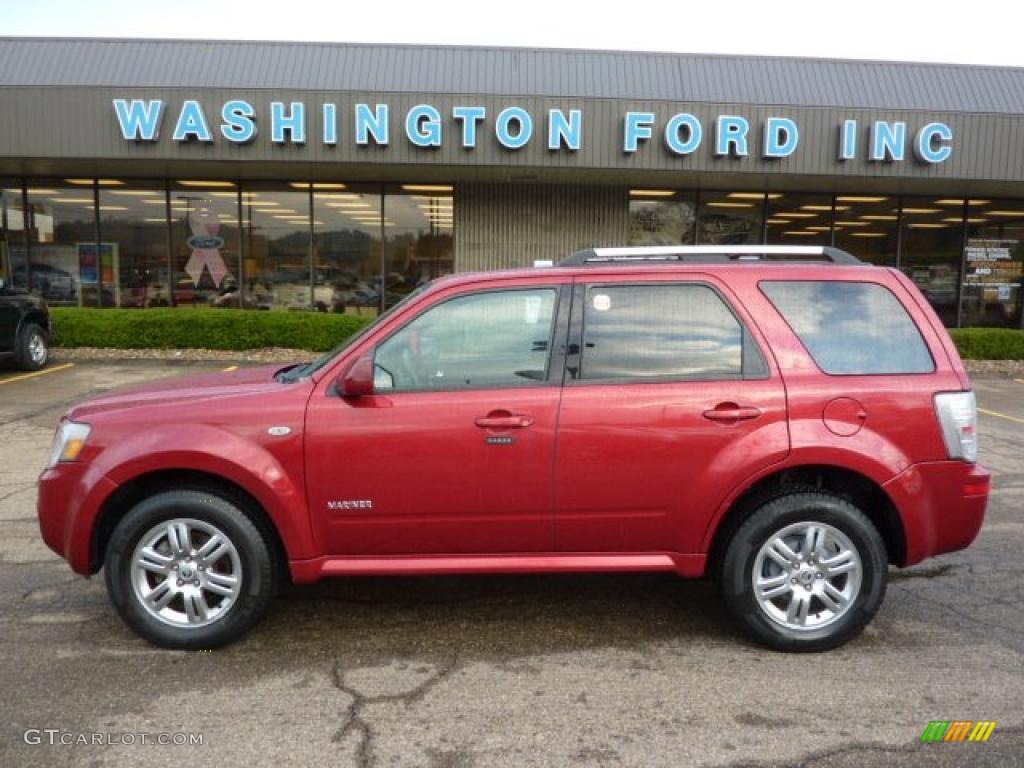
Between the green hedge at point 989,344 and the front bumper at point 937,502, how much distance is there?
13.5m

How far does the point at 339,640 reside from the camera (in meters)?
3.81

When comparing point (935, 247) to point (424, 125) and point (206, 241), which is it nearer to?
point (424, 125)

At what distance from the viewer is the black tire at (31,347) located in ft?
41.1

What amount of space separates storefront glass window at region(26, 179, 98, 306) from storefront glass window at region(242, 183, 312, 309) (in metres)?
3.09

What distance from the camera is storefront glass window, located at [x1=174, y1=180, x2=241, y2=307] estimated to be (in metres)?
16.9

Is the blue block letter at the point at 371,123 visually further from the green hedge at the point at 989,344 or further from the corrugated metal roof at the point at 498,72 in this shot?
the green hedge at the point at 989,344

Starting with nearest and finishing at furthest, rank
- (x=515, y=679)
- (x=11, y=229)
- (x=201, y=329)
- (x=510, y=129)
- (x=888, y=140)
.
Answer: (x=515, y=679)
(x=510, y=129)
(x=888, y=140)
(x=201, y=329)
(x=11, y=229)

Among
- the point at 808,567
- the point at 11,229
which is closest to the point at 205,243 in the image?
the point at 11,229

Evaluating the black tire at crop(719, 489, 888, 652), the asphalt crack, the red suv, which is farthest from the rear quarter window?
the asphalt crack

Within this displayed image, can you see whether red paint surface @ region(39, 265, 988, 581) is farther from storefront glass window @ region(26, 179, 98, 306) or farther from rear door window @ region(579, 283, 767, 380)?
storefront glass window @ region(26, 179, 98, 306)

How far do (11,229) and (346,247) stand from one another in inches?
287

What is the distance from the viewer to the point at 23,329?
495 inches

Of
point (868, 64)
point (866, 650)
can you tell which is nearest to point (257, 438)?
point (866, 650)

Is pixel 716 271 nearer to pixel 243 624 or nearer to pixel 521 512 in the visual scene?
pixel 521 512
